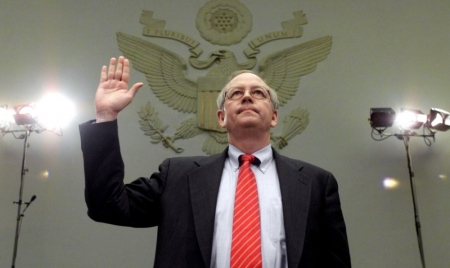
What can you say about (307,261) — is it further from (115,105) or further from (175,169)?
(115,105)

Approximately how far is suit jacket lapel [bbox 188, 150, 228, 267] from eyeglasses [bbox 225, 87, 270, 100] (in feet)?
0.72

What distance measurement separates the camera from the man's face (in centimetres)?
146

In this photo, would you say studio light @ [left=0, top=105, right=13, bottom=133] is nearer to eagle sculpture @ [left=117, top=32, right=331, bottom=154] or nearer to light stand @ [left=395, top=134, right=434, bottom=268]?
eagle sculpture @ [left=117, top=32, right=331, bottom=154]

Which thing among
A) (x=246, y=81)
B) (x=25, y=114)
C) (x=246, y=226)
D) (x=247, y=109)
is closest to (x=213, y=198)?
(x=246, y=226)

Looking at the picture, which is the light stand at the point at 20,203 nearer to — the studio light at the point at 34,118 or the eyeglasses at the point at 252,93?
the studio light at the point at 34,118

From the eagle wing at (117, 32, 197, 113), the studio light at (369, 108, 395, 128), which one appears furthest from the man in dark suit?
the eagle wing at (117, 32, 197, 113)

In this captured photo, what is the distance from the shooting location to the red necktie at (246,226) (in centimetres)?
118

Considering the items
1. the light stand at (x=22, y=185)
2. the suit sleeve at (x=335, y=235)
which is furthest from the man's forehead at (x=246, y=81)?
the light stand at (x=22, y=185)

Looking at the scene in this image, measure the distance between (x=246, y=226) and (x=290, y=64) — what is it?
10.7ft

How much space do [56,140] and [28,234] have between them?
883 millimetres

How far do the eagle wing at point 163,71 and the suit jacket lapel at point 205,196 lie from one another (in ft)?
9.28

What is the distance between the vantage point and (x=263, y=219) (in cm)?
125

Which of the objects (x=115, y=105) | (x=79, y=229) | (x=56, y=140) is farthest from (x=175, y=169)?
(x=56, y=140)

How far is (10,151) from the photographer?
4.12 meters
